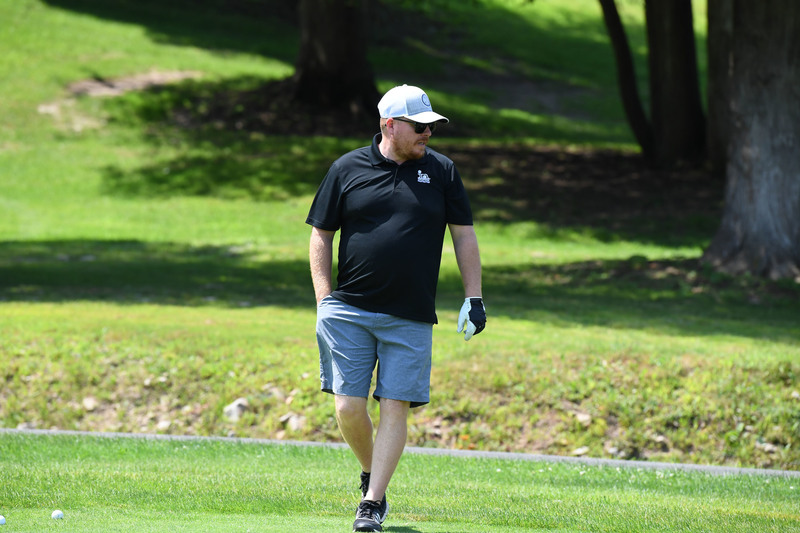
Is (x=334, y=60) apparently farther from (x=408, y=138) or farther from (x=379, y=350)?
(x=379, y=350)

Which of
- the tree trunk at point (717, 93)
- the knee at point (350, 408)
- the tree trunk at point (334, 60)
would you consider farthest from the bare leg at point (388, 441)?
the tree trunk at point (334, 60)

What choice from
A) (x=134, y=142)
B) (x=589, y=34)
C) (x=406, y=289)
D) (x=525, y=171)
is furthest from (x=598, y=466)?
(x=589, y=34)

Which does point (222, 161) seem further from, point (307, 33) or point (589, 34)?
point (589, 34)

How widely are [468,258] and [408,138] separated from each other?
67 cm

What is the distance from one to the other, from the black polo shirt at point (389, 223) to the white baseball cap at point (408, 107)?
0.73ft

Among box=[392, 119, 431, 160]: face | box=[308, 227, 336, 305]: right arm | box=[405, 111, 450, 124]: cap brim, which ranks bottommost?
box=[308, 227, 336, 305]: right arm

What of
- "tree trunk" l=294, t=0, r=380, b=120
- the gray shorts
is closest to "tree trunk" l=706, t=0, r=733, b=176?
"tree trunk" l=294, t=0, r=380, b=120

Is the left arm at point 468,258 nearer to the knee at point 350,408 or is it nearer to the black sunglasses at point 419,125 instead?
the black sunglasses at point 419,125

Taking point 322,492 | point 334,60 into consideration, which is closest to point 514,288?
point 322,492

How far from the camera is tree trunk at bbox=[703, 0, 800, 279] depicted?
14.3m

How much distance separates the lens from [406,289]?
218 inches

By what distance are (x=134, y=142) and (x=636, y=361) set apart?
19.5 metres

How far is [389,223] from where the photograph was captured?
5.51 m

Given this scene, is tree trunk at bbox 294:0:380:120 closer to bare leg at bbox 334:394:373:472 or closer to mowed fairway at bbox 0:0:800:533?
mowed fairway at bbox 0:0:800:533
